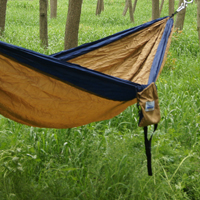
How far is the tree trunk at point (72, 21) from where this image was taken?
15.1ft

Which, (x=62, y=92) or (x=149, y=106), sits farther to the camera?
(x=62, y=92)

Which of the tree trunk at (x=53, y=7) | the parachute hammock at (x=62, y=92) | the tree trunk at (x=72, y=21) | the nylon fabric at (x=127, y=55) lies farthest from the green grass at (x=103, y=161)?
the tree trunk at (x=53, y=7)

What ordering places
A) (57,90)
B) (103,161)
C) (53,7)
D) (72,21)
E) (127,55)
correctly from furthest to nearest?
(53,7) < (72,21) < (127,55) < (103,161) < (57,90)

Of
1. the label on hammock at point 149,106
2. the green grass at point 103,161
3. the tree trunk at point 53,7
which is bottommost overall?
the green grass at point 103,161

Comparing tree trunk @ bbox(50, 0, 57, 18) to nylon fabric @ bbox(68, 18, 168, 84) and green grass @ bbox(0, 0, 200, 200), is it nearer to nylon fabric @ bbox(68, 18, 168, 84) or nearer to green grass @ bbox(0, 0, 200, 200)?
green grass @ bbox(0, 0, 200, 200)

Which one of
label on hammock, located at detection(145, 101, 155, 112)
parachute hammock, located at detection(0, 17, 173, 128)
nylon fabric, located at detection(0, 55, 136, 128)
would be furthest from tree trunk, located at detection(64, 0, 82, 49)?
label on hammock, located at detection(145, 101, 155, 112)

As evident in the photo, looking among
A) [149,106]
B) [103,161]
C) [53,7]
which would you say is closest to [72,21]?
[103,161]

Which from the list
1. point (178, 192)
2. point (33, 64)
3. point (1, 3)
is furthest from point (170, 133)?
point (1, 3)

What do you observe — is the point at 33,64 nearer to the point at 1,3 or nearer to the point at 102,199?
the point at 102,199

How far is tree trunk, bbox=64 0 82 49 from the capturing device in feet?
15.1

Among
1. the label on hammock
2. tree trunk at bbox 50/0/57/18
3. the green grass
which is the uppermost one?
the label on hammock

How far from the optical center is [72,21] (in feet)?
15.6

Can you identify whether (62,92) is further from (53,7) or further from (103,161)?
(53,7)

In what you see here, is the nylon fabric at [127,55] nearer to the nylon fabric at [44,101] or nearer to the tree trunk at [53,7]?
the nylon fabric at [44,101]
